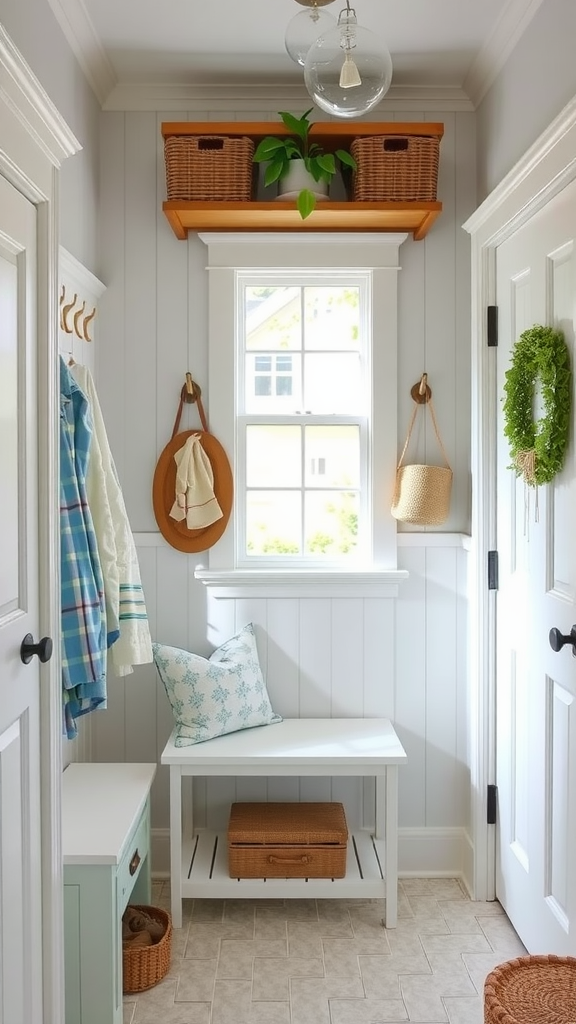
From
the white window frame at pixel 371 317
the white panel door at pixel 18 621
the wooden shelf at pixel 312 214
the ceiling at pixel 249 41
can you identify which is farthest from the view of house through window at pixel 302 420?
the white panel door at pixel 18 621

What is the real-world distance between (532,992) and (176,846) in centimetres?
134

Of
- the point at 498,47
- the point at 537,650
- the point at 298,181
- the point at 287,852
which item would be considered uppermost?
the point at 498,47

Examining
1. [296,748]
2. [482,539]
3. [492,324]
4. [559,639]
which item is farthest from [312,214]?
[296,748]

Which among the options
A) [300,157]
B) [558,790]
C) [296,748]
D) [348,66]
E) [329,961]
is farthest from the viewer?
[300,157]

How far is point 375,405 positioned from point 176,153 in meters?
1.07

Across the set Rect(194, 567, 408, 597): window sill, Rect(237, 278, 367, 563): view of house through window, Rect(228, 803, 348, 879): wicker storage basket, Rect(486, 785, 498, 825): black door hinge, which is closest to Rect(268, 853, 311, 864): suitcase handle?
Rect(228, 803, 348, 879): wicker storage basket

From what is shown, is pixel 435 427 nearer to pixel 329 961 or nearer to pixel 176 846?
pixel 176 846

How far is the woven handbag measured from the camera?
3.06 m

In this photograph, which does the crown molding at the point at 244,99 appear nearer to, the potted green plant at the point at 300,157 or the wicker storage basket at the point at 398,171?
the potted green plant at the point at 300,157

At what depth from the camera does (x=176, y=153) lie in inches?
114

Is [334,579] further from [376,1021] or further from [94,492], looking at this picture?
[376,1021]

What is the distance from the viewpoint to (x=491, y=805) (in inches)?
116

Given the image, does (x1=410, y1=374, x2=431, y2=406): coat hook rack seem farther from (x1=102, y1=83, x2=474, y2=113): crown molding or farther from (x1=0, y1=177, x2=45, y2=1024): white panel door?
(x1=0, y1=177, x2=45, y2=1024): white panel door

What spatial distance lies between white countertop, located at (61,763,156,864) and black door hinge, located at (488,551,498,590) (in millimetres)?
1246
